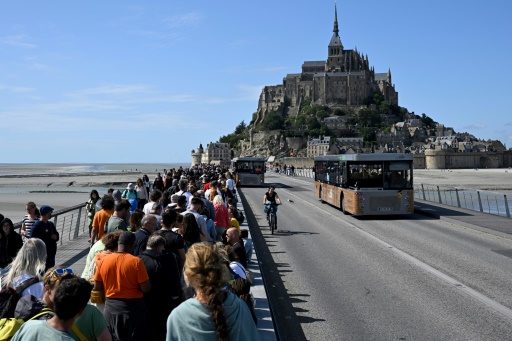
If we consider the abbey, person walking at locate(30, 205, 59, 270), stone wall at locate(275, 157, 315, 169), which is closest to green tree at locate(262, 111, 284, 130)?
the abbey

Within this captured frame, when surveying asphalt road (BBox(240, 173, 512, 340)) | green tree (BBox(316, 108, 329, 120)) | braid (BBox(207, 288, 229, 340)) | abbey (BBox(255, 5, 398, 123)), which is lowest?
asphalt road (BBox(240, 173, 512, 340))

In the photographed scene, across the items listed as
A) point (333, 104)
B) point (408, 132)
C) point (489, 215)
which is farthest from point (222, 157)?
point (489, 215)

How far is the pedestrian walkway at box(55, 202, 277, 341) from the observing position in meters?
7.34

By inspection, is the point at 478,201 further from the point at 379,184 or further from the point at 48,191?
the point at 48,191

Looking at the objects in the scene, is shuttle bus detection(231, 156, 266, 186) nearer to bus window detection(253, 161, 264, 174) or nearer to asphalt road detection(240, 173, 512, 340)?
bus window detection(253, 161, 264, 174)

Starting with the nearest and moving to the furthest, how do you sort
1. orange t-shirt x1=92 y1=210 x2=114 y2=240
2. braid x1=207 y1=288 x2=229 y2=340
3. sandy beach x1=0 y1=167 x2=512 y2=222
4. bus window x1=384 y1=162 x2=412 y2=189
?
braid x1=207 y1=288 x2=229 y2=340 → orange t-shirt x1=92 y1=210 x2=114 y2=240 → bus window x1=384 y1=162 x2=412 y2=189 → sandy beach x1=0 y1=167 x2=512 y2=222

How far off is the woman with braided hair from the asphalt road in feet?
13.7

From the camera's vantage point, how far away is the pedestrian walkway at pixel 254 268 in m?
7.34

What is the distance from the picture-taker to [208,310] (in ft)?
11.2

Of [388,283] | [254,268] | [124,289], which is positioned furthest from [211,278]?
[254,268]

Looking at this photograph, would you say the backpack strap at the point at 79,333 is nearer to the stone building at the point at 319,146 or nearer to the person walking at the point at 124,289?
the person walking at the point at 124,289

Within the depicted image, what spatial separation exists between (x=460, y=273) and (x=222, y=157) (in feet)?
599

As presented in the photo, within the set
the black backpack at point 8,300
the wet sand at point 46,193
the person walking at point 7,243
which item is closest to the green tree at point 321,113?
the wet sand at point 46,193

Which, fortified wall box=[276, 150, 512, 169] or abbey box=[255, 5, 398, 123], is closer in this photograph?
fortified wall box=[276, 150, 512, 169]
